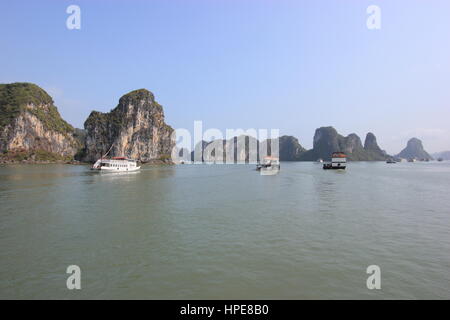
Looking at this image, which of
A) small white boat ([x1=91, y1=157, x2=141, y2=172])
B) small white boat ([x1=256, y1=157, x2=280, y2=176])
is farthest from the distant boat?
small white boat ([x1=91, y1=157, x2=141, y2=172])

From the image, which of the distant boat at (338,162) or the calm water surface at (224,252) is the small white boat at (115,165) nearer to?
the calm water surface at (224,252)

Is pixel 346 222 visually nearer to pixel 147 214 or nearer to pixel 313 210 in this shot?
pixel 313 210

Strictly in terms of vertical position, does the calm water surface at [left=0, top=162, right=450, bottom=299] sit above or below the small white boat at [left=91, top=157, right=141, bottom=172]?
below

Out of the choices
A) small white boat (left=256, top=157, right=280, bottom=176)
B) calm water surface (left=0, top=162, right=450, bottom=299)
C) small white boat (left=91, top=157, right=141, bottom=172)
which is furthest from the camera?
small white boat (left=256, top=157, right=280, bottom=176)

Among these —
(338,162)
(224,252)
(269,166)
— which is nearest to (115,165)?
(269,166)

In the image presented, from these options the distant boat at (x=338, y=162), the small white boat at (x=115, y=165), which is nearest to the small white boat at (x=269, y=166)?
the distant boat at (x=338, y=162)

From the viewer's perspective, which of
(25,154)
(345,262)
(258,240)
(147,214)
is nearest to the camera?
(345,262)

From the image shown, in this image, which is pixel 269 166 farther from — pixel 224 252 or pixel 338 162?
pixel 224 252

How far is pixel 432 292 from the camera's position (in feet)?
31.9

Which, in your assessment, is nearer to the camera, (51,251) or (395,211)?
(51,251)

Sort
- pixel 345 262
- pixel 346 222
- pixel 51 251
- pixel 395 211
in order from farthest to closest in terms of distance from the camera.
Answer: pixel 395 211 < pixel 346 222 < pixel 51 251 < pixel 345 262

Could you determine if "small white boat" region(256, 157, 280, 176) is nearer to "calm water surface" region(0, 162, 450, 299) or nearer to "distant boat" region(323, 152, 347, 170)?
"distant boat" region(323, 152, 347, 170)
